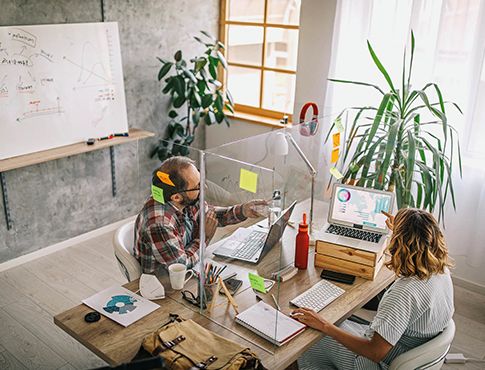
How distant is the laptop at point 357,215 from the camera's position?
266 cm

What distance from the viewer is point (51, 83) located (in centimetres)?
386

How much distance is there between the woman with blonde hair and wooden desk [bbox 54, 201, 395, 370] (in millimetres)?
140

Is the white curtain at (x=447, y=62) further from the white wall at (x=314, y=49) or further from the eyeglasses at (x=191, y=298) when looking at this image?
the eyeglasses at (x=191, y=298)

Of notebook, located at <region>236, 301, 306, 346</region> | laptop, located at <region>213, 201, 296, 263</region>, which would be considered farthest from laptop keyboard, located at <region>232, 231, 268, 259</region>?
notebook, located at <region>236, 301, 306, 346</region>

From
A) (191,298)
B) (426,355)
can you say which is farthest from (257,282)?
(426,355)

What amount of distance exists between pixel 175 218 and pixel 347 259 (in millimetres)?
834

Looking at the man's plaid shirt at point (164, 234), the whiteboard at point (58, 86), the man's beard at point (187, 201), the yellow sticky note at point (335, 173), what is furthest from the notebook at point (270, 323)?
the whiteboard at point (58, 86)

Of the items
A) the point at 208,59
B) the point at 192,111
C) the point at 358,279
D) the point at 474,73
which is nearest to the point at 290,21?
the point at 208,59

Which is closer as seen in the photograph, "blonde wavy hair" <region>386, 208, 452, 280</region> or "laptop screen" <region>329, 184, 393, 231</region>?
"blonde wavy hair" <region>386, 208, 452, 280</region>

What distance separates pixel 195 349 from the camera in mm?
1884

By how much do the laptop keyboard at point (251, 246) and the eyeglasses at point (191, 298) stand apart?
9.5 inches

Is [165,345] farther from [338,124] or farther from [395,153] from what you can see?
[395,153]

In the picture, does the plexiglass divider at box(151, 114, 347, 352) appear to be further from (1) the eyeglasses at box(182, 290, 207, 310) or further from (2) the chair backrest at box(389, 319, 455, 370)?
(2) the chair backrest at box(389, 319, 455, 370)

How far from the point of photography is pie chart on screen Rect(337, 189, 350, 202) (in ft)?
9.00
